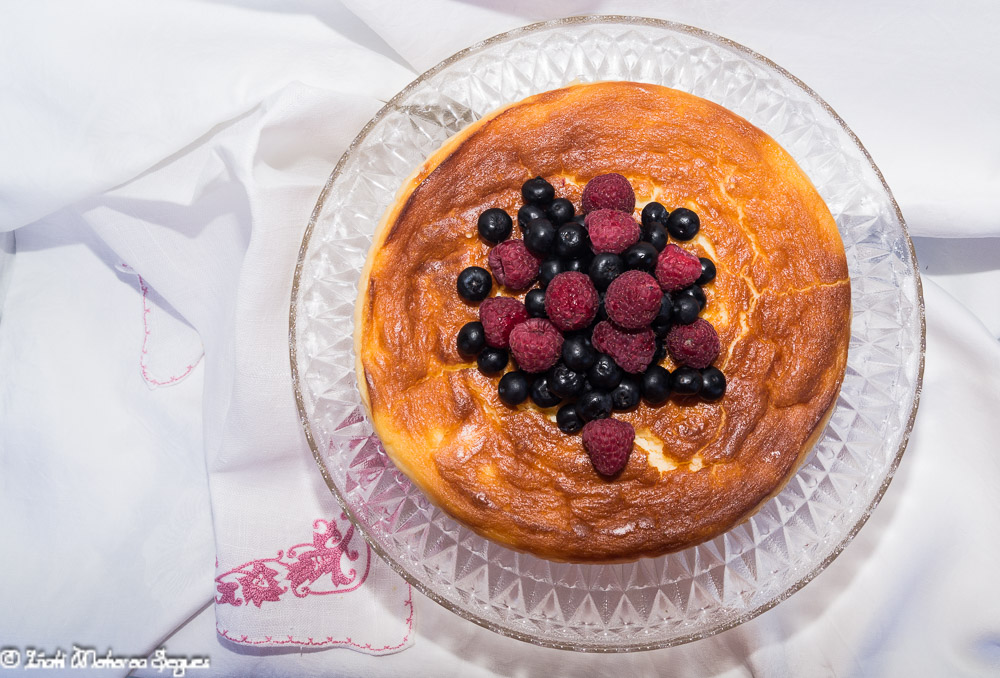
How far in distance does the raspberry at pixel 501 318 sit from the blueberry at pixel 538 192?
258 millimetres

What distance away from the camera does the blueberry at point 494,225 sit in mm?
1779

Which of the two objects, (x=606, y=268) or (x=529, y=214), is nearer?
(x=606, y=268)

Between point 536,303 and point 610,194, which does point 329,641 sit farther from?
point 610,194

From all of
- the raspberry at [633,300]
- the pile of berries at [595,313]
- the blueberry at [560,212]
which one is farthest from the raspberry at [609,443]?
the blueberry at [560,212]

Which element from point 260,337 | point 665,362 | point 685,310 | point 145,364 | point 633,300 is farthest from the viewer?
point 145,364

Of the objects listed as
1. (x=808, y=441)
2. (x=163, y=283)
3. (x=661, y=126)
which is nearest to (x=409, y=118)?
(x=661, y=126)

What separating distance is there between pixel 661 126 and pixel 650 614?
4.34 ft

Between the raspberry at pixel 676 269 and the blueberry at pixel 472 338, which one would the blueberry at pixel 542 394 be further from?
the raspberry at pixel 676 269

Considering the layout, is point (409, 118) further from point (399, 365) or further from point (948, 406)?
point (948, 406)

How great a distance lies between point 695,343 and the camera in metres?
1.64

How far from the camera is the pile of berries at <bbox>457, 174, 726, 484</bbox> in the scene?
63.7 inches

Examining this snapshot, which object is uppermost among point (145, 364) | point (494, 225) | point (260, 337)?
point (494, 225)

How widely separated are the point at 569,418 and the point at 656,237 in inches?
18.4

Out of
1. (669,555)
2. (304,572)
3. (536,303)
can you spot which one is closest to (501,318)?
(536,303)
